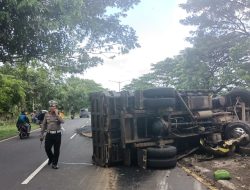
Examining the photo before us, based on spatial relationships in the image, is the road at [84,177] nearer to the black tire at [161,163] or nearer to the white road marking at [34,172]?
the white road marking at [34,172]

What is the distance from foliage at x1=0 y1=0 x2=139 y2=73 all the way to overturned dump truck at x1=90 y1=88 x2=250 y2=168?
3437 millimetres

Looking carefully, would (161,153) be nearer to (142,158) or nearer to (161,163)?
(161,163)

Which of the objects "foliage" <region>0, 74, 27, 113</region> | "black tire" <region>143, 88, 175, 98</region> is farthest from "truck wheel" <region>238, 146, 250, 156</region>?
"foliage" <region>0, 74, 27, 113</region>

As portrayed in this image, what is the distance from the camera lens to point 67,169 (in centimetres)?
1153

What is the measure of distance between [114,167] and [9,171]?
9.18 feet

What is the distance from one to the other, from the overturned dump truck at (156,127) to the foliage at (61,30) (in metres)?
3.44

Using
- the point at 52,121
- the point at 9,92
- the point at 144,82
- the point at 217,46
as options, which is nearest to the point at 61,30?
the point at 52,121

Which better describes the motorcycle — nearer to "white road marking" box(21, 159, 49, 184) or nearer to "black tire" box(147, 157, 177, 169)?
"white road marking" box(21, 159, 49, 184)

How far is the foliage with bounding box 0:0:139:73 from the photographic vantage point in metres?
13.8

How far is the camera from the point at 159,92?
12.6 meters

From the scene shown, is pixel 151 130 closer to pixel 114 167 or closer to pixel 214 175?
pixel 114 167

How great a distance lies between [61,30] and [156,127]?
675 centimetres

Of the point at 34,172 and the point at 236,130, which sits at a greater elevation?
the point at 236,130

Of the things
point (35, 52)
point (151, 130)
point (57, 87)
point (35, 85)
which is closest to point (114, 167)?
point (151, 130)
